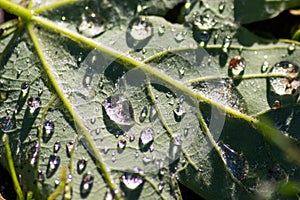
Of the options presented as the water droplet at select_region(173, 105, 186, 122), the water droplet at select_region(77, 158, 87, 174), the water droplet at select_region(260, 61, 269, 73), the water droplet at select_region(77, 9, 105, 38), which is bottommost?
the water droplet at select_region(260, 61, 269, 73)

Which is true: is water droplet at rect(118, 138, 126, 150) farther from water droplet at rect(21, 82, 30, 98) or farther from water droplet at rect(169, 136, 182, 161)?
water droplet at rect(21, 82, 30, 98)

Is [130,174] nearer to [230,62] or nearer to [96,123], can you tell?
[96,123]

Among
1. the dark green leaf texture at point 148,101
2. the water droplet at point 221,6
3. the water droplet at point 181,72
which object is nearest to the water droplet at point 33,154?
the dark green leaf texture at point 148,101

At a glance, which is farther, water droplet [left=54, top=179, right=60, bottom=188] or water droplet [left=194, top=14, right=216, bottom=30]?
water droplet [left=194, top=14, right=216, bottom=30]

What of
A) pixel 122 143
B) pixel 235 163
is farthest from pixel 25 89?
pixel 235 163

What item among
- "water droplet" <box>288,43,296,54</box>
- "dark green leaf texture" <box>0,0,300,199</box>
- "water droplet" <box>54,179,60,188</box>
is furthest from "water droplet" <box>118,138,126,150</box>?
"water droplet" <box>288,43,296,54</box>
